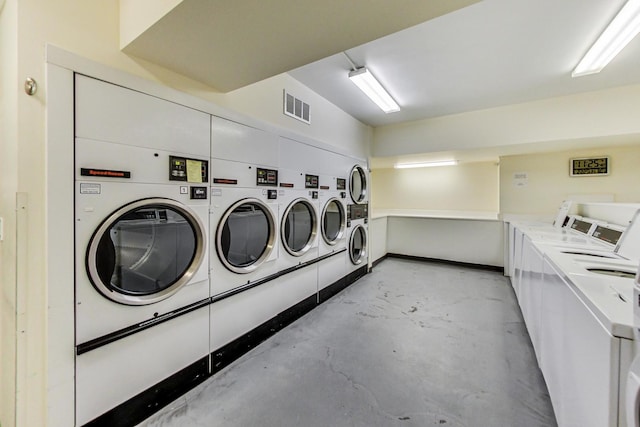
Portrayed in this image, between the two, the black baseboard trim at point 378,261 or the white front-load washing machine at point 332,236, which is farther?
the black baseboard trim at point 378,261

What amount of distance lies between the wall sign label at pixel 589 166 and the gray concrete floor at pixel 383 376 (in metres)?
2.36

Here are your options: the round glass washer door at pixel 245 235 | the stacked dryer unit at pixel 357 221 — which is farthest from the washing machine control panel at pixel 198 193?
the stacked dryer unit at pixel 357 221

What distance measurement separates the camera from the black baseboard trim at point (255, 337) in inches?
81.4

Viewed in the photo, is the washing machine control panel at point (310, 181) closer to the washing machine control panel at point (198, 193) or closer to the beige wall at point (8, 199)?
the washing machine control panel at point (198, 193)

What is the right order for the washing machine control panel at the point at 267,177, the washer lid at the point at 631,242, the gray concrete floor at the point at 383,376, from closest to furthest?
the gray concrete floor at the point at 383,376 → the washer lid at the point at 631,242 → the washing machine control panel at the point at 267,177

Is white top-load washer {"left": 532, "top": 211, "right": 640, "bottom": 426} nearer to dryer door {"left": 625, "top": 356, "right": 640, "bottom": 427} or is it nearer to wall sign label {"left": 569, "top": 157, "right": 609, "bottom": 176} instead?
dryer door {"left": 625, "top": 356, "right": 640, "bottom": 427}

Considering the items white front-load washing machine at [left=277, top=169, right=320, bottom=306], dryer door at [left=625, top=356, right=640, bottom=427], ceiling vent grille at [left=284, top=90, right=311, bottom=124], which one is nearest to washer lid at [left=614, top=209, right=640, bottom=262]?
dryer door at [left=625, top=356, right=640, bottom=427]

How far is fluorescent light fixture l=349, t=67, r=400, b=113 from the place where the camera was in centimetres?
253

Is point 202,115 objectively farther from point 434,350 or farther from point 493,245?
point 493,245

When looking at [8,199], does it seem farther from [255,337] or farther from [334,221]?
[334,221]

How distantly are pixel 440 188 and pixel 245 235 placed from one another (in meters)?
4.81

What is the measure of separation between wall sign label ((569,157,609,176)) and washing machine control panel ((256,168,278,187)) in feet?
14.8

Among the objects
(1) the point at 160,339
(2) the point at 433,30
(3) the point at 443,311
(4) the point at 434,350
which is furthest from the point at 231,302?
(2) the point at 433,30

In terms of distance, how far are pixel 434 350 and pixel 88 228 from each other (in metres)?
2.75
